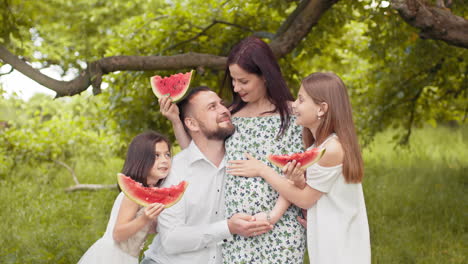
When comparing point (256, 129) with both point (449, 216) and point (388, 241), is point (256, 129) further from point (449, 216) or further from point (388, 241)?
point (449, 216)

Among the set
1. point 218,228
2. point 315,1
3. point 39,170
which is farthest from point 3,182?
point 218,228

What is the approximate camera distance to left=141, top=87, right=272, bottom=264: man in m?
3.10

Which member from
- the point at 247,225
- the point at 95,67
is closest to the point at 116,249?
the point at 247,225

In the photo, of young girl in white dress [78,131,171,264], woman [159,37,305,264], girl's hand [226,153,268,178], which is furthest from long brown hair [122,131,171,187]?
girl's hand [226,153,268,178]

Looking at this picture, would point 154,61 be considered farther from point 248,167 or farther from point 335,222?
point 335,222

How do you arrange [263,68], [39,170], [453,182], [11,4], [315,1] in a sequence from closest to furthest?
[263,68] < [315,1] < [11,4] < [453,182] < [39,170]

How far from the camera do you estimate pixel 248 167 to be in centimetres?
295

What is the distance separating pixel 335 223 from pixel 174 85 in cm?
153

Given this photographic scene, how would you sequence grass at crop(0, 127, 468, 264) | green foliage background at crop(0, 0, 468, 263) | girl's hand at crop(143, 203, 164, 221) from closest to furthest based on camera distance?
girl's hand at crop(143, 203, 164, 221)
grass at crop(0, 127, 468, 264)
green foliage background at crop(0, 0, 468, 263)

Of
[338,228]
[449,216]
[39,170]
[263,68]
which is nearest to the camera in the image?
[338,228]

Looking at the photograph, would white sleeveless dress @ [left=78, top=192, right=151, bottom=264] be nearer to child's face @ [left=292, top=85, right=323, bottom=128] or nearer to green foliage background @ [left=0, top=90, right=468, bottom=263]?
child's face @ [left=292, top=85, right=323, bottom=128]

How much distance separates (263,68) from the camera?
3191 mm

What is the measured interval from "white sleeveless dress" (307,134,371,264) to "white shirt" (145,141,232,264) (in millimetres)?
631

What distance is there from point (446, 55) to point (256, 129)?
5466mm
